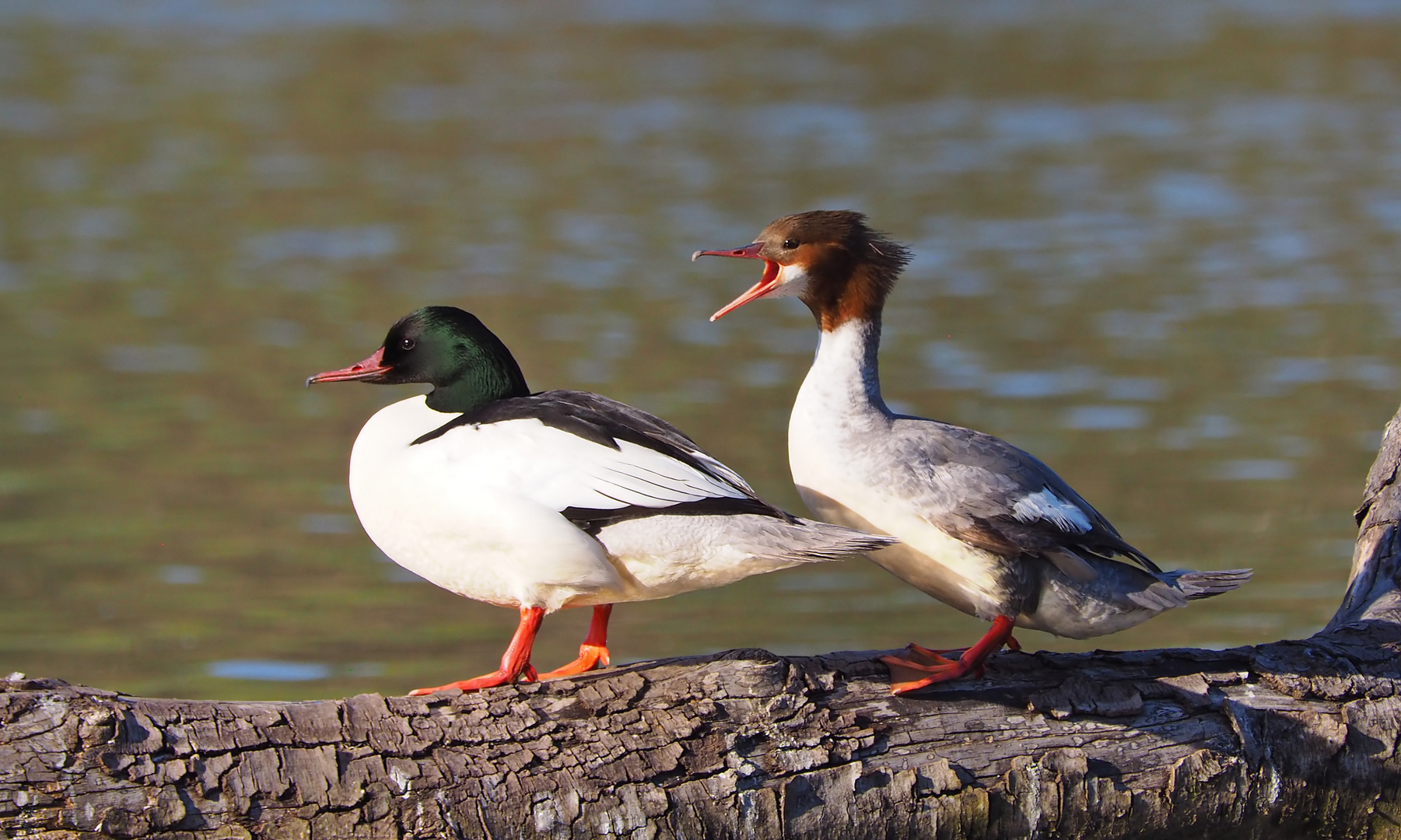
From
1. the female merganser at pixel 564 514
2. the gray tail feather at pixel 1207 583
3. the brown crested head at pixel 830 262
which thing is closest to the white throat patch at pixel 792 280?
the brown crested head at pixel 830 262

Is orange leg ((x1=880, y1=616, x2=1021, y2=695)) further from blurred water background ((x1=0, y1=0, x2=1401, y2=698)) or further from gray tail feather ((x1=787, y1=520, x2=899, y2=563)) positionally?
blurred water background ((x1=0, y1=0, x2=1401, y2=698))

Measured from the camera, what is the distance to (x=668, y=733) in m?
3.62

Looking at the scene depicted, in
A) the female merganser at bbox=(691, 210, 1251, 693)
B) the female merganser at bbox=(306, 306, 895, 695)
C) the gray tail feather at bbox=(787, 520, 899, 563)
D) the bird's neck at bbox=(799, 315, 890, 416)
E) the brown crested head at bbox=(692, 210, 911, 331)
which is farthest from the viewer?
the brown crested head at bbox=(692, 210, 911, 331)

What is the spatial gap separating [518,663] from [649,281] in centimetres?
934

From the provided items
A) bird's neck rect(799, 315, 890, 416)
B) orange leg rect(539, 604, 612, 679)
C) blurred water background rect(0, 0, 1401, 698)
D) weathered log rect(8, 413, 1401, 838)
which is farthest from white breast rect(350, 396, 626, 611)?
blurred water background rect(0, 0, 1401, 698)

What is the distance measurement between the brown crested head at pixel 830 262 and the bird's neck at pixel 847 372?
1.5 inches

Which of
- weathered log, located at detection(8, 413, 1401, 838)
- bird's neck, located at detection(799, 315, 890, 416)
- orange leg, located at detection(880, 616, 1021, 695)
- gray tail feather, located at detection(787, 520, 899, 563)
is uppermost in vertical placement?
bird's neck, located at detection(799, 315, 890, 416)

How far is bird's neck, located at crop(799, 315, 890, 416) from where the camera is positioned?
14.7 ft

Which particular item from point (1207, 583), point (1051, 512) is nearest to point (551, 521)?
point (1051, 512)

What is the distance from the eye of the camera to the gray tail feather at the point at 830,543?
3.73 metres

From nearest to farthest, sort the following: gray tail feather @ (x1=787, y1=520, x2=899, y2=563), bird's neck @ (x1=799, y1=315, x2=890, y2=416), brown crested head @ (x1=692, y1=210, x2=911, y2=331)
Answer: gray tail feather @ (x1=787, y1=520, x2=899, y2=563), bird's neck @ (x1=799, y1=315, x2=890, y2=416), brown crested head @ (x1=692, y1=210, x2=911, y2=331)

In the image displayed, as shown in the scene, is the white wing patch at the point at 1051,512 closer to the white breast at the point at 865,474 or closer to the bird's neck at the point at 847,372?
the white breast at the point at 865,474

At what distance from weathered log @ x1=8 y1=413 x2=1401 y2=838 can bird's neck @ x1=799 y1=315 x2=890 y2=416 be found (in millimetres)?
762

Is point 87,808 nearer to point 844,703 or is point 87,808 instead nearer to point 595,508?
point 595,508
